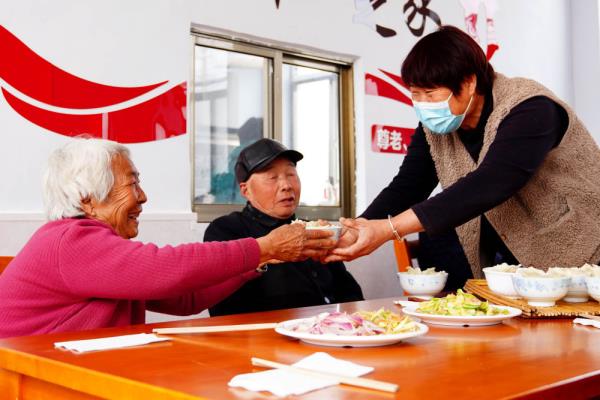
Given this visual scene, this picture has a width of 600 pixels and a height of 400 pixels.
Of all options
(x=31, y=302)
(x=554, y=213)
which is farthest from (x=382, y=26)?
(x=31, y=302)

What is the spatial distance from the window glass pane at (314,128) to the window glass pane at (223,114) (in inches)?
8.4

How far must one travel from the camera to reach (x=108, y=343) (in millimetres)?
1144

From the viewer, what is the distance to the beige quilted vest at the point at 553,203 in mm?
1846

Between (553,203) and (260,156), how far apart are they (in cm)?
104

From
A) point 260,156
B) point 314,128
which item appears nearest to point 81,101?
point 260,156

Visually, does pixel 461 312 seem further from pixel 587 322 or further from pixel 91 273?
pixel 91 273

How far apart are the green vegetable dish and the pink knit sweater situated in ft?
1.27

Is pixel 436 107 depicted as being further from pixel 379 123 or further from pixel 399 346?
pixel 379 123

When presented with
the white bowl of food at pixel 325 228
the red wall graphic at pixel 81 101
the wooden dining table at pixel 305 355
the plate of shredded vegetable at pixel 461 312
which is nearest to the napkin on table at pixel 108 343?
the wooden dining table at pixel 305 355

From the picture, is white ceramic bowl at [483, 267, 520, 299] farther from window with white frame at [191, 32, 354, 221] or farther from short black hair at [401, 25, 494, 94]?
window with white frame at [191, 32, 354, 221]

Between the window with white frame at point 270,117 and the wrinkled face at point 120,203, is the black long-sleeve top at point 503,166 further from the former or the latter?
the window with white frame at point 270,117

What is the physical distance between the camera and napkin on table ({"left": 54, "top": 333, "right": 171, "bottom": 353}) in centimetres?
111

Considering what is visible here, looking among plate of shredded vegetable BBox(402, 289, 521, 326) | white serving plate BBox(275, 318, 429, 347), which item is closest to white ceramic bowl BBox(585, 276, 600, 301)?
plate of shredded vegetable BBox(402, 289, 521, 326)

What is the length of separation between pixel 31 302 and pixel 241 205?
2052 millimetres
